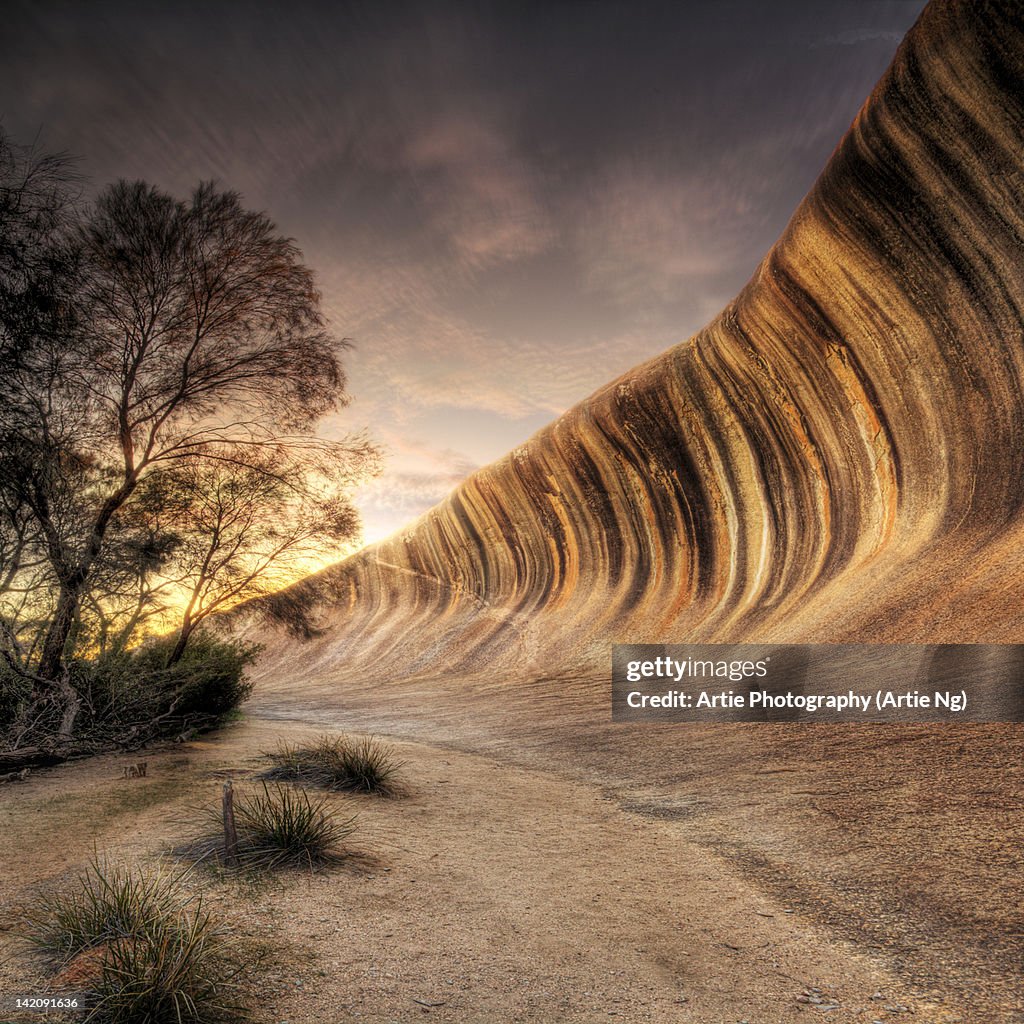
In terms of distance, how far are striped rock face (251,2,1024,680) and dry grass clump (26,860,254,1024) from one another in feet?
27.0

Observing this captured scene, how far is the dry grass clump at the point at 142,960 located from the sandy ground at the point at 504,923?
0.14 metres

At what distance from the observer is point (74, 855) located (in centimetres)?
440

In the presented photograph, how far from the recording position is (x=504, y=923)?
11.7 feet

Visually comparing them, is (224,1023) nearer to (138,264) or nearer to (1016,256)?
(138,264)

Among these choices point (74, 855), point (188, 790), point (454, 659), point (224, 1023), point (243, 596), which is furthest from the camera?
point (454, 659)

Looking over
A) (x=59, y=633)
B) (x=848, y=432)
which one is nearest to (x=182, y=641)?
(x=59, y=633)

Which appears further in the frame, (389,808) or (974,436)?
(974,436)

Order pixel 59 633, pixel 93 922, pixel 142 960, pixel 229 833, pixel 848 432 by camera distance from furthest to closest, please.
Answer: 1. pixel 848 432
2. pixel 59 633
3. pixel 229 833
4. pixel 93 922
5. pixel 142 960

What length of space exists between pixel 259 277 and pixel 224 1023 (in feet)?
31.2

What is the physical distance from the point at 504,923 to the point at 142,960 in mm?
1879

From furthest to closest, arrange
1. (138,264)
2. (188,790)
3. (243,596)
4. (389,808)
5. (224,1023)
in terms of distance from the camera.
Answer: (243,596) → (138,264) → (188,790) → (389,808) → (224,1023)

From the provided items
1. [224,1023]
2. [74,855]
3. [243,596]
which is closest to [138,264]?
[243,596]

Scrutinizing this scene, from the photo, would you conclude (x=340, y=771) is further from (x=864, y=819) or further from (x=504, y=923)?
(x=864, y=819)

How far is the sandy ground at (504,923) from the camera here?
275 centimetres
